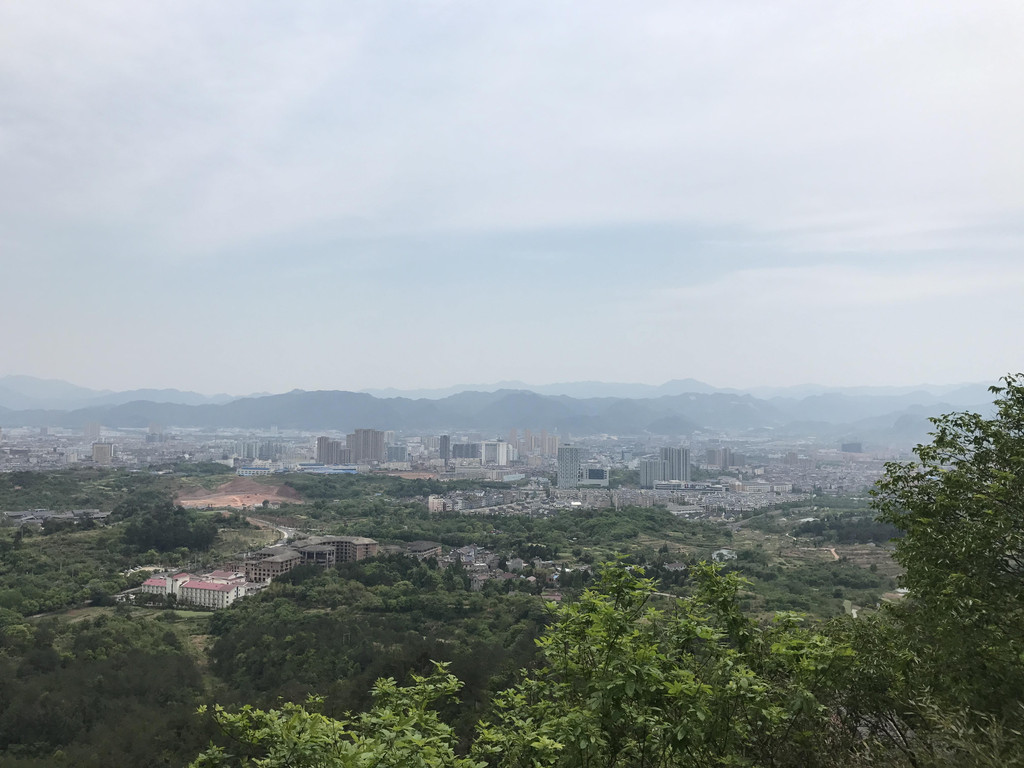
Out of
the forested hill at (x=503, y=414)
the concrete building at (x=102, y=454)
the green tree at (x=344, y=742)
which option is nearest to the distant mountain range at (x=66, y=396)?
the forested hill at (x=503, y=414)

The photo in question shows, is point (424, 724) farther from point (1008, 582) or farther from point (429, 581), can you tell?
point (429, 581)

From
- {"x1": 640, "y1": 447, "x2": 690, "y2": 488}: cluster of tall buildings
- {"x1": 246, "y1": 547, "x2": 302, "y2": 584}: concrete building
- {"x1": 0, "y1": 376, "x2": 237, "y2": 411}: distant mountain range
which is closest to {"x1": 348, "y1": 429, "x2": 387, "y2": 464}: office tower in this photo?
{"x1": 640, "y1": 447, "x2": 690, "y2": 488}: cluster of tall buildings

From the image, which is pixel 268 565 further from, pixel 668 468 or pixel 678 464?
pixel 678 464

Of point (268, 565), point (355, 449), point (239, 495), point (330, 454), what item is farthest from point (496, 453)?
point (268, 565)

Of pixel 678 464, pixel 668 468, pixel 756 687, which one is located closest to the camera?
pixel 756 687

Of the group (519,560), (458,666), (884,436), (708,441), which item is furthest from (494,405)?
(458,666)

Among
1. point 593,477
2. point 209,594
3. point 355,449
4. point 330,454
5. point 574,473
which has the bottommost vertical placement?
point 593,477

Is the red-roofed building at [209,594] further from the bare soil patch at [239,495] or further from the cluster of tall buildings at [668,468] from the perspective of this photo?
the cluster of tall buildings at [668,468]
